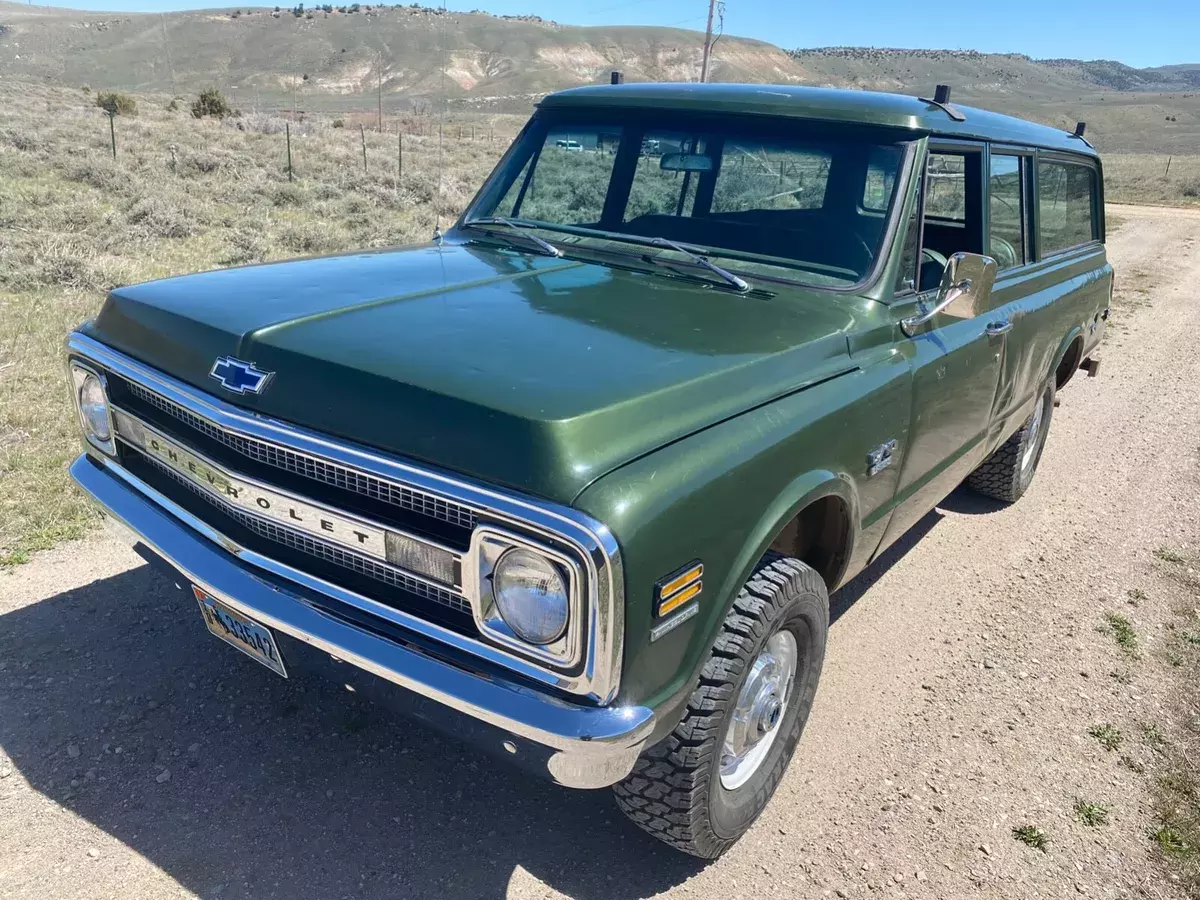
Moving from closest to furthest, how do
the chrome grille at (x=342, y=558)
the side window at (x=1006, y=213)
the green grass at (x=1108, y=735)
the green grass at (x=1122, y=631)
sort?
the chrome grille at (x=342, y=558), the green grass at (x=1108, y=735), the side window at (x=1006, y=213), the green grass at (x=1122, y=631)

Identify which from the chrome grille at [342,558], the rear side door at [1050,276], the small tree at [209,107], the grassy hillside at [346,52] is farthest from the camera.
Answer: the grassy hillside at [346,52]

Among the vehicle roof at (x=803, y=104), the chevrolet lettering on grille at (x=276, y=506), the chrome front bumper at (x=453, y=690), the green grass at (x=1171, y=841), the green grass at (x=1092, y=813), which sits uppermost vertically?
the vehicle roof at (x=803, y=104)

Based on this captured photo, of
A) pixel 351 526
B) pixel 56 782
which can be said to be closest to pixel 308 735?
pixel 56 782

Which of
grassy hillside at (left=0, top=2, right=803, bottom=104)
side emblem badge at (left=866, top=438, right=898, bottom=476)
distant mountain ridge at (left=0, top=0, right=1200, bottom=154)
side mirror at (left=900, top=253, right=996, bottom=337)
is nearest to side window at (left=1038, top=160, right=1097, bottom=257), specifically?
side mirror at (left=900, top=253, right=996, bottom=337)

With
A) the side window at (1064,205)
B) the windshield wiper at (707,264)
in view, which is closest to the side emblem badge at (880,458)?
the windshield wiper at (707,264)

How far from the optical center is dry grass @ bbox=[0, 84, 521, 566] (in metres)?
4.81

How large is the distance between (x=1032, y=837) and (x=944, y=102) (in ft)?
8.79

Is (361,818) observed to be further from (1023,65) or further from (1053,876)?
(1023,65)

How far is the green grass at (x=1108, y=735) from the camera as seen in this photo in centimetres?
318

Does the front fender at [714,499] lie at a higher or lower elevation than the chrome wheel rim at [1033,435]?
higher

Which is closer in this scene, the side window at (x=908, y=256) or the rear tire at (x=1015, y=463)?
the side window at (x=908, y=256)

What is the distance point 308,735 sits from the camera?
2.92 m

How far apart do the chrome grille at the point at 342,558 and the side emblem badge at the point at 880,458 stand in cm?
141

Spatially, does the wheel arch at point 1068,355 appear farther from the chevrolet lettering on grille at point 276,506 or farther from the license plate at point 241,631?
the license plate at point 241,631
